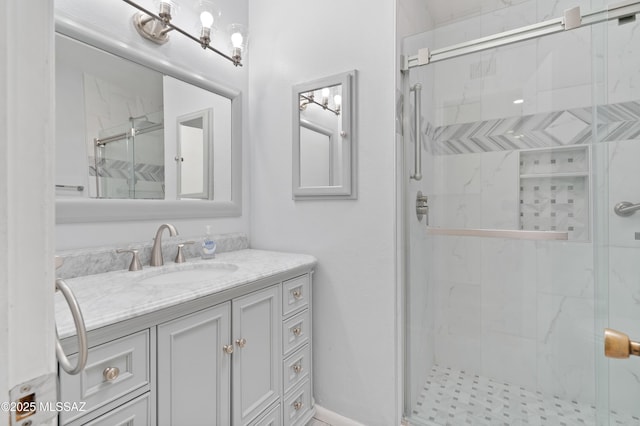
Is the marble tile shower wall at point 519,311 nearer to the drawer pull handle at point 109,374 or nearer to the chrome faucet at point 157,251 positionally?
the chrome faucet at point 157,251

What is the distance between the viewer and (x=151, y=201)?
142 cm

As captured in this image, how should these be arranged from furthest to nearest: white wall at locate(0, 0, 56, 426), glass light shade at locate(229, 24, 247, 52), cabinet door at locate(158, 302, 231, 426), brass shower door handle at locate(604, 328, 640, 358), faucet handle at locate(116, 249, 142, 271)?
glass light shade at locate(229, 24, 247, 52) → faucet handle at locate(116, 249, 142, 271) → cabinet door at locate(158, 302, 231, 426) → brass shower door handle at locate(604, 328, 640, 358) → white wall at locate(0, 0, 56, 426)

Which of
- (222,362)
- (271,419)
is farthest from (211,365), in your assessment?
(271,419)

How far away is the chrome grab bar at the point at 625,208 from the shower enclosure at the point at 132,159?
2.07 meters

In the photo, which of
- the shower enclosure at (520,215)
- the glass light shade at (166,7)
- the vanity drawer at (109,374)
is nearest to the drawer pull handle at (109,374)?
the vanity drawer at (109,374)

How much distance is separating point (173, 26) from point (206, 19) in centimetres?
20

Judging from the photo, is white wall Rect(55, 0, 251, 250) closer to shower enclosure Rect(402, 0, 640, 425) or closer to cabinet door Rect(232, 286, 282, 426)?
cabinet door Rect(232, 286, 282, 426)

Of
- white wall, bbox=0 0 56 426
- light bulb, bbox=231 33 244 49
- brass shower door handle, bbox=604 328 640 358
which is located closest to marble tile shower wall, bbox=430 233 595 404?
brass shower door handle, bbox=604 328 640 358

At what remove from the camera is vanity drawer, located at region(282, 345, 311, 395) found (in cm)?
142

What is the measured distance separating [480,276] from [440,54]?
1241 millimetres

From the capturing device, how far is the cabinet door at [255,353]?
3.80ft

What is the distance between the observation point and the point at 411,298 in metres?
1.62

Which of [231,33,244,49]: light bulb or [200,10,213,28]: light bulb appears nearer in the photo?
[200,10,213,28]: light bulb

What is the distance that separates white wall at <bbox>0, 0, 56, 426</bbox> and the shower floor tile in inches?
68.4
